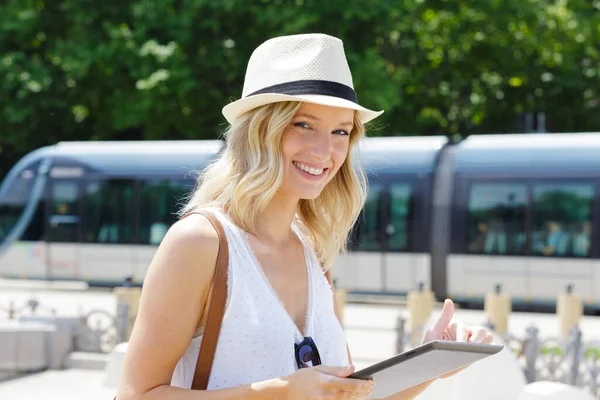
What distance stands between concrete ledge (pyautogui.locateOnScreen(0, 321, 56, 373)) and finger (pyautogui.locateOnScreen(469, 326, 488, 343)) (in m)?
10.1

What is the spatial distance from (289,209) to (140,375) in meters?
0.58

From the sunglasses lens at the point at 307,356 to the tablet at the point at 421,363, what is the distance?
6.7 inches

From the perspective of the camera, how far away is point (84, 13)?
25.5 metres

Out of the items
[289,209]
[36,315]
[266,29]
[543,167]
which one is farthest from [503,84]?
[289,209]

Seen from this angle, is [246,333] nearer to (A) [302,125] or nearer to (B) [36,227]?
(A) [302,125]

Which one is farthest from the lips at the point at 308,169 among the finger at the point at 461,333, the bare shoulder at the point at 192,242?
the finger at the point at 461,333

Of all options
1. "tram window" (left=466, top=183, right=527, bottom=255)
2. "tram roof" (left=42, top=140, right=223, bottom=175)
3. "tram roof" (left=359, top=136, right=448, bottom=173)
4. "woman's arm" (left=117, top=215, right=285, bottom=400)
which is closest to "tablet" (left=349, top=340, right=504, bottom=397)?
"woman's arm" (left=117, top=215, right=285, bottom=400)

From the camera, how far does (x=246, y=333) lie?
7.97 ft

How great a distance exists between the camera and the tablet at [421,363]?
2244 millimetres

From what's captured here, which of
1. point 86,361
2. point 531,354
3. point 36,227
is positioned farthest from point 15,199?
point 531,354

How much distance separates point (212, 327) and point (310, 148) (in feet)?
1.63

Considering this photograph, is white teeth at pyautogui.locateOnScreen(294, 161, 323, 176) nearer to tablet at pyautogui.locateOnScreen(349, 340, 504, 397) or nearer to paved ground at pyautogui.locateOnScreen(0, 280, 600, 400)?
tablet at pyautogui.locateOnScreen(349, 340, 504, 397)

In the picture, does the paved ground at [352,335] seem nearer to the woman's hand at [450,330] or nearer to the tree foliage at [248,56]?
the woman's hand at [450,330]

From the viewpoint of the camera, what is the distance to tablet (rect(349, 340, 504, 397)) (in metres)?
2.24
